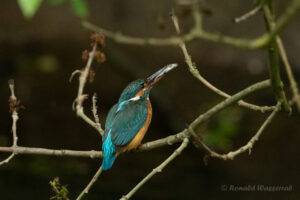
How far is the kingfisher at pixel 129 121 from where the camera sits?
369 centimetres

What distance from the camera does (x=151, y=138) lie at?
24.4ft

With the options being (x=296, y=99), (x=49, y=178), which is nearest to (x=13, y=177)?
(x=49, y=178)

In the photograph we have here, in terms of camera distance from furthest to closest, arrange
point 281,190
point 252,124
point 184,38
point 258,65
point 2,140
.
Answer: point 258,65 → point 252,124 → point 2,140 → point 281,190 → point 184,38

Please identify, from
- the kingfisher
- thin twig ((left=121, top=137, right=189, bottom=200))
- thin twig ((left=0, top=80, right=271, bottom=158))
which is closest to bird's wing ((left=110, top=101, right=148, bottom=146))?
the kingfisher

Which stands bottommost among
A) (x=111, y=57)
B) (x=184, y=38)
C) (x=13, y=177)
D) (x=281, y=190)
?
(x=281, y=190)

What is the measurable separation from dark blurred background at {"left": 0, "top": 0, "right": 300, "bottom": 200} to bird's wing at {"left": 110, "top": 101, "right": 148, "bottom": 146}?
240 cm

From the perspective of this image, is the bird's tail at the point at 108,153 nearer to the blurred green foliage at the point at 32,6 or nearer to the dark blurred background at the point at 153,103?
the blurred green foliage at the point at 32,6

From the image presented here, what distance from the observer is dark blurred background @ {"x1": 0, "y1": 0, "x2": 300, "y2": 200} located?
671cm

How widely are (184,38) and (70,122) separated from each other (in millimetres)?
5915

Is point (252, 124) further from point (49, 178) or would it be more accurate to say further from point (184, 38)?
point (184, 38)

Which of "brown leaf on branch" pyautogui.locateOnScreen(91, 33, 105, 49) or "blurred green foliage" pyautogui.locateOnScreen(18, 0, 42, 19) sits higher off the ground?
"blurred green foliage" pyautogui.locateOnScreen(18, 0, 42, 19)

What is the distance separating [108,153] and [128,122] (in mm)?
496

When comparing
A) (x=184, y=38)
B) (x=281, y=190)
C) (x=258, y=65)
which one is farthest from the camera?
(x=258, y=65)

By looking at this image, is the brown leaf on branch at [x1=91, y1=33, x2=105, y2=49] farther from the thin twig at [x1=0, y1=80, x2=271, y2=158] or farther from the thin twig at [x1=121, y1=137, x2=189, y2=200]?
the thin twig at [x1=121, y1=137, x2=189, y2=200]
